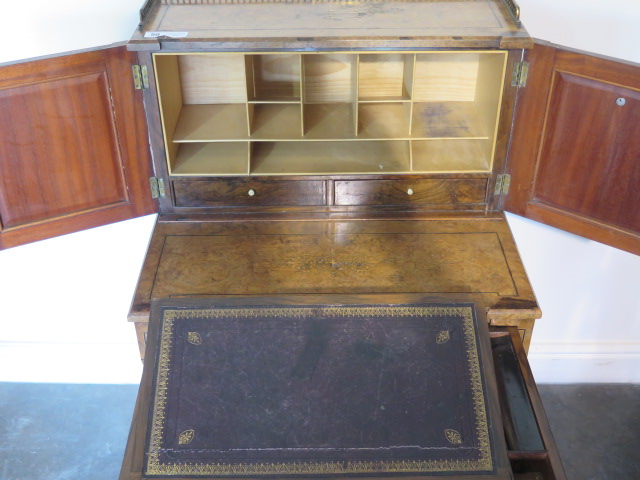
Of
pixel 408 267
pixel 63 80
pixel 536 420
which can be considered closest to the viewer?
pixel 536 420

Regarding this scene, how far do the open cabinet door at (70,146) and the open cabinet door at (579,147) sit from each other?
116cm

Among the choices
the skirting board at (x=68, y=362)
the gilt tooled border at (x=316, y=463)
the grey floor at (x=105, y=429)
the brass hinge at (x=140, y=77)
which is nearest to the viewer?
the gilt tooled border at (x=316, y=463)

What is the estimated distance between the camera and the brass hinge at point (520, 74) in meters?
2.02

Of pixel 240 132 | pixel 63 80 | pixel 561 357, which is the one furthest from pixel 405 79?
pixel 561 357

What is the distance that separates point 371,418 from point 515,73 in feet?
3.47

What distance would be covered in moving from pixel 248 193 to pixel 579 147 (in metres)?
1.02

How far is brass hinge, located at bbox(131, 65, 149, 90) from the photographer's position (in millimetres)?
1992

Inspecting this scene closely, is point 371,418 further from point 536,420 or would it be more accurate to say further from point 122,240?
point 122,240

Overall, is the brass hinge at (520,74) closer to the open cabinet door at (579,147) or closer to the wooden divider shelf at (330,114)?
the open cabinet door at (579,147)

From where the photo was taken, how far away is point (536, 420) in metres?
1.80

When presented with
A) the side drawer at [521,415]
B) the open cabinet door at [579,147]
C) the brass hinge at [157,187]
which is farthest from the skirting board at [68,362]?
the open cabinet door at [579,147]

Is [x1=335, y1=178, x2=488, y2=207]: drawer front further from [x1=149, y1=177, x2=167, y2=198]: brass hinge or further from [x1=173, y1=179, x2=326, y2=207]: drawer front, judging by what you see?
[x1=149, y1=177, x2=167, y2=198]: brass hinge

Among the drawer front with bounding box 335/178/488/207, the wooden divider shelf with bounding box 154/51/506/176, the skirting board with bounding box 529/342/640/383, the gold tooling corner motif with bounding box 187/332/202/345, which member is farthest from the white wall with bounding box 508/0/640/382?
the gold tooling corner motif with bounding box 187/332/202/345

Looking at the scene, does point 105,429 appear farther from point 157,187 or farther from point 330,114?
point 330,114
